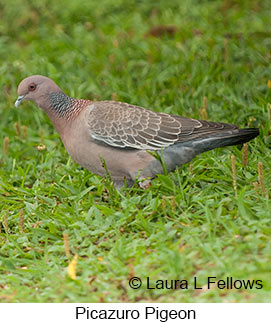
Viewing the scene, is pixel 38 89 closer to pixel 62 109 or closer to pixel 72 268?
pixel 62 109

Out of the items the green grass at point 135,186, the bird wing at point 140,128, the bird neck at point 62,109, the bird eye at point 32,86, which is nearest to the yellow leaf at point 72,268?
the green grass at point 135,186

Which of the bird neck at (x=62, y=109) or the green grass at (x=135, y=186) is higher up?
the bird neck at (x=62, y=109)

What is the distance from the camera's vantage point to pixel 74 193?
6000mm

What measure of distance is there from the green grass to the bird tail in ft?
0.69

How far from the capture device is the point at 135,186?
594 cm

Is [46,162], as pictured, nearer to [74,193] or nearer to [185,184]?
[74,193]

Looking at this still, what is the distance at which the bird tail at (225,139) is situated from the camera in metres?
5.75

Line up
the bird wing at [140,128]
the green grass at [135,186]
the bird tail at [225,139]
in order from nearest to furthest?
the green grass at [135,186], the bird tail at [225,139], the bird wing at [140,128]

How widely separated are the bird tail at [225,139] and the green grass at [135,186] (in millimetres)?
210

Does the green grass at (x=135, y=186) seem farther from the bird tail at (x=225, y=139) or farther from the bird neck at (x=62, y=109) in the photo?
the bird neck at (x=62, y=109)

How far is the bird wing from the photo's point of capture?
5.89 metres

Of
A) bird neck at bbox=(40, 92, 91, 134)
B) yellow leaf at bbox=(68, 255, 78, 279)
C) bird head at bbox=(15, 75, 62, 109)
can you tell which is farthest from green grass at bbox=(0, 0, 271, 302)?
bird head at bbox=(15, 75, 62, 109)

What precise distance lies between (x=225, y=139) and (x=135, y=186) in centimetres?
93

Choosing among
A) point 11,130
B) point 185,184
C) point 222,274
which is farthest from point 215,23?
point 222,274
